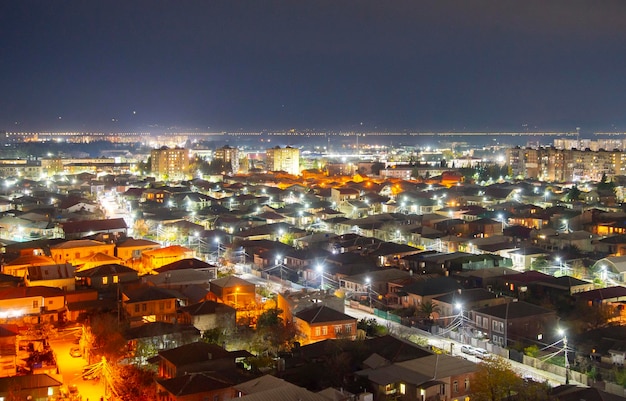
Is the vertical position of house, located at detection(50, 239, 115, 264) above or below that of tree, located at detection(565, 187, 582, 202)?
above

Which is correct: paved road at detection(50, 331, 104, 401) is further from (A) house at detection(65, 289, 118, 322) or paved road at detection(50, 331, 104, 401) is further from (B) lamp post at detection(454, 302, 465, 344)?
(B) lamp post at detection(454, 302, 465, 344)

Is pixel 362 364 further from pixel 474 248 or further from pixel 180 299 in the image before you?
pixel 474 248

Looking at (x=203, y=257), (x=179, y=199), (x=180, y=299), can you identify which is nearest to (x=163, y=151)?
(x=179, y=199)

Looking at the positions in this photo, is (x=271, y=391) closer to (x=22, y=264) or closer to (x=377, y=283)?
(x=377, y=283)

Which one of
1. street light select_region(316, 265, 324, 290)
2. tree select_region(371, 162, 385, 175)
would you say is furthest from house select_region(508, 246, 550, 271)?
tree select_region(371, 162, 385, 175)

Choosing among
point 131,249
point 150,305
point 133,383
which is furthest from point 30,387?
point 131,249

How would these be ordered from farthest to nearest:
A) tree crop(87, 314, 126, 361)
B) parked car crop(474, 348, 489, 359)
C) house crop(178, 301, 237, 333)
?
house crop(178, 301, 237, 333) → parked car crop(474, 348, 489, 359) → tree crop(87, 314, 126, 361)

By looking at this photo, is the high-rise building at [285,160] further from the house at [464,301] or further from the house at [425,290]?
the house at [464,301]
